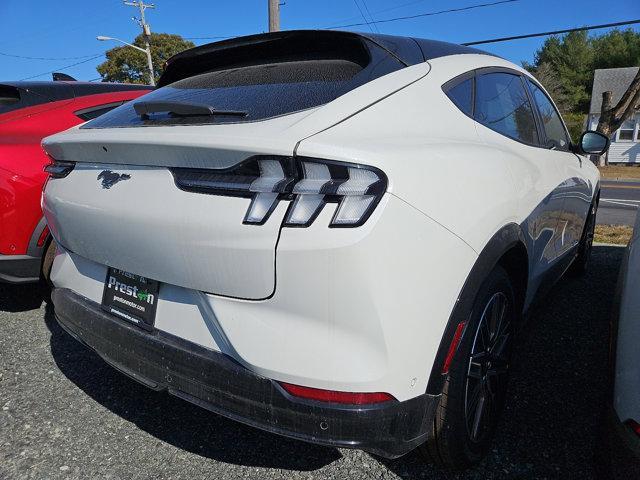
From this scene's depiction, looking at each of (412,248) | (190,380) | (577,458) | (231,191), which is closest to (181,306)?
(190,380)

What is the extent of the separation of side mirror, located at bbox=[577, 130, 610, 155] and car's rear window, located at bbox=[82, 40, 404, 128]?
2.15 metres

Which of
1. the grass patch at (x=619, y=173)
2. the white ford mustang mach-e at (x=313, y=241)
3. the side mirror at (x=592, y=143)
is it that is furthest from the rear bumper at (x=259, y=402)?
the grass patch at (x=619, y=173)

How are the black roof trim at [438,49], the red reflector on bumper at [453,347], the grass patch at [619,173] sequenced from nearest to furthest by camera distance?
the red reflector on bumper at [453,347]
the black roof trim at [438,49]
the grass patch at [619,173]

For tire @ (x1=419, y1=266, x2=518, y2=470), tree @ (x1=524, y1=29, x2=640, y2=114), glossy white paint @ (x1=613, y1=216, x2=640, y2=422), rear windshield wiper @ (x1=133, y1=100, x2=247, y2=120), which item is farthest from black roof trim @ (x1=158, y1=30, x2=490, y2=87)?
tree @ (x1=524, y1=29, x2=640, y2=114)

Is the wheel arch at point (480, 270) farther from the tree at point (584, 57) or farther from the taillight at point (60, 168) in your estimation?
the tree at point (584, 57)

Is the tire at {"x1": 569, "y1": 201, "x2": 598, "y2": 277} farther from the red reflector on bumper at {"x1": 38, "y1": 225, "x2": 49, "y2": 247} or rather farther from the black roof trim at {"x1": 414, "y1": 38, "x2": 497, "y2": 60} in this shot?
the red reflector on bumper at {"x1": 38, "y1": 225, "x2": 49, "y2": 247}

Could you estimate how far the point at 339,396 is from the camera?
133 cm

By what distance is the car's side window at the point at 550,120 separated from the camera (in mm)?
2836

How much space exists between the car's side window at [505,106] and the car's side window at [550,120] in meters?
0.23

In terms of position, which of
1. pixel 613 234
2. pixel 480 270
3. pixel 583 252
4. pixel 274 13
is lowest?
pixel 613 234

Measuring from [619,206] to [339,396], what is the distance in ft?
38.0

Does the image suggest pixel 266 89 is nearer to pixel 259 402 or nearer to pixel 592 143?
pixel 259 402

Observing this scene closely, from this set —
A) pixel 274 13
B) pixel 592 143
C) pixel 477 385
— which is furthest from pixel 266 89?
pixel 274 13

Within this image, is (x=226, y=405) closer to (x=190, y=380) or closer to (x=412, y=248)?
(x=190, y=380)
